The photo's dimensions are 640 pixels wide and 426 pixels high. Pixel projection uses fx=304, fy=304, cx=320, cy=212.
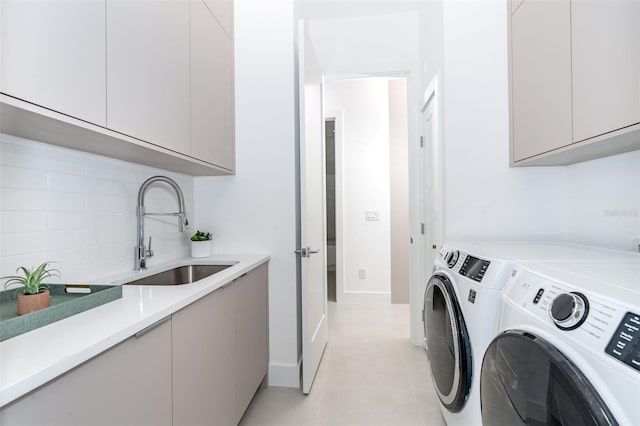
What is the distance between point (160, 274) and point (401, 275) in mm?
2675

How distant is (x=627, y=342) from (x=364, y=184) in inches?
125

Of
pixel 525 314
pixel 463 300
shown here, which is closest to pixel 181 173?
pixel 463 300

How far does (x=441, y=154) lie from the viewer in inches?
73.0

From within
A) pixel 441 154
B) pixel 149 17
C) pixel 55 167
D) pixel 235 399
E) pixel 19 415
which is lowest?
pixel 235 399

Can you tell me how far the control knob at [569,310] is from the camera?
63cm

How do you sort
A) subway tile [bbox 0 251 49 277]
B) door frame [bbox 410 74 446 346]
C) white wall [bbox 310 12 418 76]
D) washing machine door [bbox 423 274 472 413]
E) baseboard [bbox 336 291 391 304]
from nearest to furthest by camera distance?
1. subway tile [bbox 0 251 49 277]
2. washing machine door [bbox 423 274 472 413]
3. door frame [bbox 410 74 446 346]
4. white wall [bbox 310 12 418 76]
5. baseboard [bbox 336 291 391 304]

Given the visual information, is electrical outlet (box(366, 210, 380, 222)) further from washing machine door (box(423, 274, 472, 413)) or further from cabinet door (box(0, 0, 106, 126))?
cabinet door (box(0, 0, 106, 126))

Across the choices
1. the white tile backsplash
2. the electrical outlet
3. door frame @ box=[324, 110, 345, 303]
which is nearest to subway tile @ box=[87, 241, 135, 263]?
the white tile backsplash

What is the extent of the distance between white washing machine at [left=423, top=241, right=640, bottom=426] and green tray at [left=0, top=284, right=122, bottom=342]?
1190 mm

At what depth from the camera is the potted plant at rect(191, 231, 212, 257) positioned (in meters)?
1.90

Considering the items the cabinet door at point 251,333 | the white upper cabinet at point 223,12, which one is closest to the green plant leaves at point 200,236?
the cabinet door at point 251,333

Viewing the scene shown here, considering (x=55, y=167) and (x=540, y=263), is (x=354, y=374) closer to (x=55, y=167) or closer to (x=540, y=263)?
(x=540, y=263)

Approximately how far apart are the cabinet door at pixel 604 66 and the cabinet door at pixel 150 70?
65.7 inches

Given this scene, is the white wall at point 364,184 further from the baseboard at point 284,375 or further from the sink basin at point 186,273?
the sink basin at point 186,273
